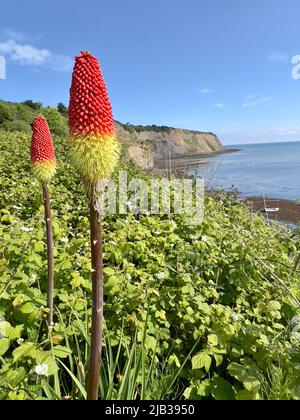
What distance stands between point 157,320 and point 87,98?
231 centimetres

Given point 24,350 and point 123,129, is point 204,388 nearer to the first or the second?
point 24,350

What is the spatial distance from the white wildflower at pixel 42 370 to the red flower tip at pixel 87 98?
4.88ft

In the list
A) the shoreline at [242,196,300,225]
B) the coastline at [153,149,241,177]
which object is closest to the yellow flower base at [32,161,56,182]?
the coastline at [153,149,241,177]

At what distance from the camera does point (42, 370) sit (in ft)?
6.45

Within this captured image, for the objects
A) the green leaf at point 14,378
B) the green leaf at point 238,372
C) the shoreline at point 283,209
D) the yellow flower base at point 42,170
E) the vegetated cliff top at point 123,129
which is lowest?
the shoreline at point 283,209

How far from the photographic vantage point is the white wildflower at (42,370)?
1.95m

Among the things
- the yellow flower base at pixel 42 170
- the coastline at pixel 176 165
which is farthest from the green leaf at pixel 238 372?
the coastline at pixel 176 165

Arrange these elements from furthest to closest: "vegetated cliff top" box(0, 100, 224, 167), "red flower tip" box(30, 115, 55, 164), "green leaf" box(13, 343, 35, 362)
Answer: "vegetated cliff top" box(0, 100, 224, 167), "red flower tip" box(30, 115, 55, 164), "green leaf" box(13, 343, 35, 362)

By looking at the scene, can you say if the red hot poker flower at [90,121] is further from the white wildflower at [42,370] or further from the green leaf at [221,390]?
the green leaf at [221,390]

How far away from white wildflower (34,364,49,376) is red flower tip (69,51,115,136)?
1486 mm

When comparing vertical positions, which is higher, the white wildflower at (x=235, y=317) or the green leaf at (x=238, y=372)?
the white wildflower at (x=235, y=317)

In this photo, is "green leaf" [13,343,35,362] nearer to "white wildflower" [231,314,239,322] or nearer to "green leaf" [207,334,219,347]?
"green leaf" [207,334,219,347]

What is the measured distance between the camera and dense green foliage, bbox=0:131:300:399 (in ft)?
7.33

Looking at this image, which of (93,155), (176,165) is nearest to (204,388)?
(93,155)
